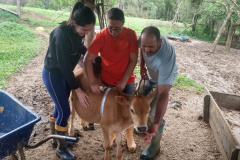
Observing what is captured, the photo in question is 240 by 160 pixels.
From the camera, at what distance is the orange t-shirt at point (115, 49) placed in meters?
3.10

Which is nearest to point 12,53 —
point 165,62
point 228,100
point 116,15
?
point 116,15

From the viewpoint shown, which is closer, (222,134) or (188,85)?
(222,134)

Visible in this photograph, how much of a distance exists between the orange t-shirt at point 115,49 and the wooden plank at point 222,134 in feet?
7.10

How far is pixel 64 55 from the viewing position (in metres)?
2.61

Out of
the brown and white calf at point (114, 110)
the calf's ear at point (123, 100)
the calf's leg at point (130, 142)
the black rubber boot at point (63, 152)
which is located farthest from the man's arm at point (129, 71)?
the black rubber boot at point (63, 152)

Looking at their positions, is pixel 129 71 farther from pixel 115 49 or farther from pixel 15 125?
pixel 15 125

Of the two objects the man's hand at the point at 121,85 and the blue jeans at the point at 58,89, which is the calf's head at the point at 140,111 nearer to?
the man's hand at the point at 121,85

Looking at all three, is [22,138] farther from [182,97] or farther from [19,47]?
[19,47]

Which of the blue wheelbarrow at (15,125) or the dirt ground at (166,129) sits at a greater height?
the blue wheelbarrow at (15,125)

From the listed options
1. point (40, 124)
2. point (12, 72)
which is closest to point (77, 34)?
point (40, 124)

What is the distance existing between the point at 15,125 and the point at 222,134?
3.68m

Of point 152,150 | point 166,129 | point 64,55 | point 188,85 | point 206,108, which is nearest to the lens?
point 64,55

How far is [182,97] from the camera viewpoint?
647cm

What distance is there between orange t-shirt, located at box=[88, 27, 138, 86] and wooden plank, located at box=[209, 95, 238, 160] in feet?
7.10
